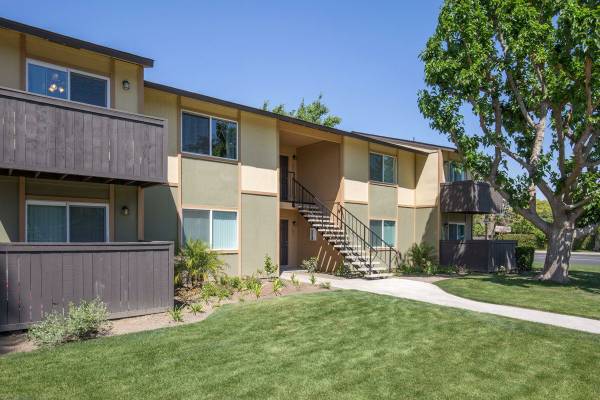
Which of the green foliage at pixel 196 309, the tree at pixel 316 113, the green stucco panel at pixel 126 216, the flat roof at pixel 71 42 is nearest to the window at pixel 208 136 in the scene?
the flat roof at pixel 71 42

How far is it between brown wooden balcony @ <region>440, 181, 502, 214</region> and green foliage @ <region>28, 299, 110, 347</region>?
1654 centimetres

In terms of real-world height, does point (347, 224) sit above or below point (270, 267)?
above

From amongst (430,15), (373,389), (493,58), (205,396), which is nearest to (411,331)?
(373,389)

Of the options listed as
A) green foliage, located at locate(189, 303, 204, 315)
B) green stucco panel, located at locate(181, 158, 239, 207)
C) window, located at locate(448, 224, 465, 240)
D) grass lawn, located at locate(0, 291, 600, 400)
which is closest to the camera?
grass lawn, located at locate(0, 291, 600, 400)

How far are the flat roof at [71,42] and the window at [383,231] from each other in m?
11.8

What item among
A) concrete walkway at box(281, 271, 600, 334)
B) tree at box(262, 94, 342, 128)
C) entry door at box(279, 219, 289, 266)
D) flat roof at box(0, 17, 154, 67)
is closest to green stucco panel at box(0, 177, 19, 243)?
flat roof at box(0, 17, 154, 67)

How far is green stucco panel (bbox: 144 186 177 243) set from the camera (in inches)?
478

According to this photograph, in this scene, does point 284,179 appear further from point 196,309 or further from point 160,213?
point 196,309

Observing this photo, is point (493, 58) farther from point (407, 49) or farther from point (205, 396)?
point (205, 396)

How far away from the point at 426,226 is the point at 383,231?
282 centimetres

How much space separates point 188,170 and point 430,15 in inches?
433

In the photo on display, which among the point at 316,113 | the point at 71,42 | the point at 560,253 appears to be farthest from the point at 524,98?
the point at 316,113

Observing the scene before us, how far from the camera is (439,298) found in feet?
38.9

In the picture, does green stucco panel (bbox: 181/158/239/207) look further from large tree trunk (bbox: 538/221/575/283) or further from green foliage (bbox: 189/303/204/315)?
large tree trunk (bbox: 538/221/575/283)
